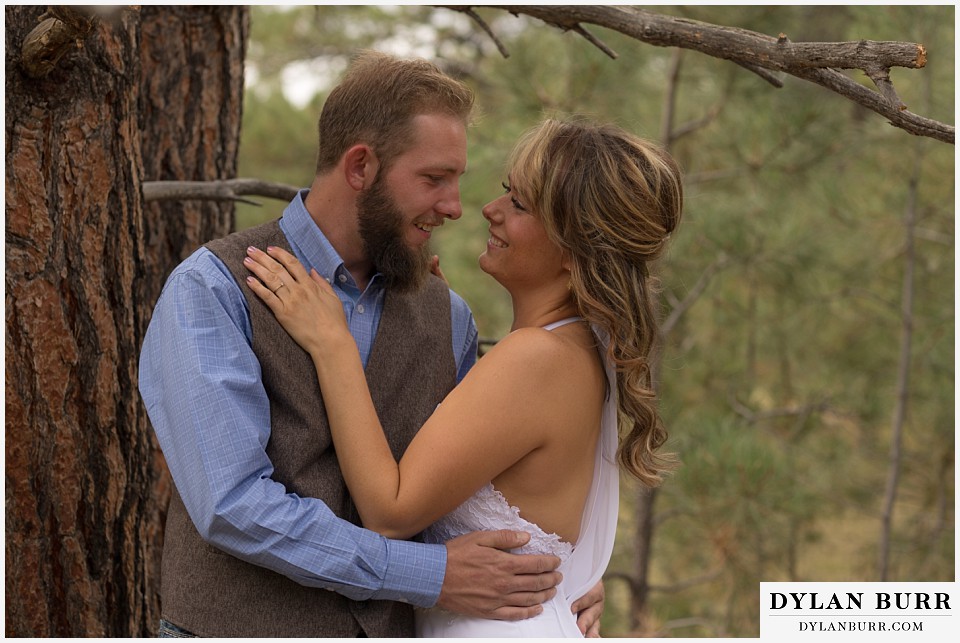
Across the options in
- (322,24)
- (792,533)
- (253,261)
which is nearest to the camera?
(253,261)

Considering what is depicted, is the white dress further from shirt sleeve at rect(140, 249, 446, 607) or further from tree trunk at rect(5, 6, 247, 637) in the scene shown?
tree trunk at rect(5, 6, 247, 637)

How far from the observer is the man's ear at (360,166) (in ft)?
6.43

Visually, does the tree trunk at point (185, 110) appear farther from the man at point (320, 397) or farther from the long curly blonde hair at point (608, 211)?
the long curly blonde hair at point (608, 211)

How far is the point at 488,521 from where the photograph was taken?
1920 millimetres

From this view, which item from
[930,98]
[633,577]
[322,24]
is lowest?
[633,577]

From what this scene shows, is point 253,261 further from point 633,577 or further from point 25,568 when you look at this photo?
point 633,577

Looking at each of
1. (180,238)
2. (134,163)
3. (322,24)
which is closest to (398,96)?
(134,163)

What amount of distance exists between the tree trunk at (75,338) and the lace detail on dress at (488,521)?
31.0 inches

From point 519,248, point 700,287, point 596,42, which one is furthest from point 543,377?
point 700,287

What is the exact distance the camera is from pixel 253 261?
1.85 metres

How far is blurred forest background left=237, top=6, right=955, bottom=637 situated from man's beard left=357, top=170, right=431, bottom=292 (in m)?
2.21

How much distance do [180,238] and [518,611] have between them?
5.17 feet

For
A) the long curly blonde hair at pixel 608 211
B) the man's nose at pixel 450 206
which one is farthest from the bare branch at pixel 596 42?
the man's nose at pixel 450 206

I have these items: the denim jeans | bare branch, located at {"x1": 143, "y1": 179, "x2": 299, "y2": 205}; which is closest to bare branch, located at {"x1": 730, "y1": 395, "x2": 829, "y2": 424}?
bare branch, located at {"x1": 143, "y1": 179, "x2": 299, "y2": 205}
